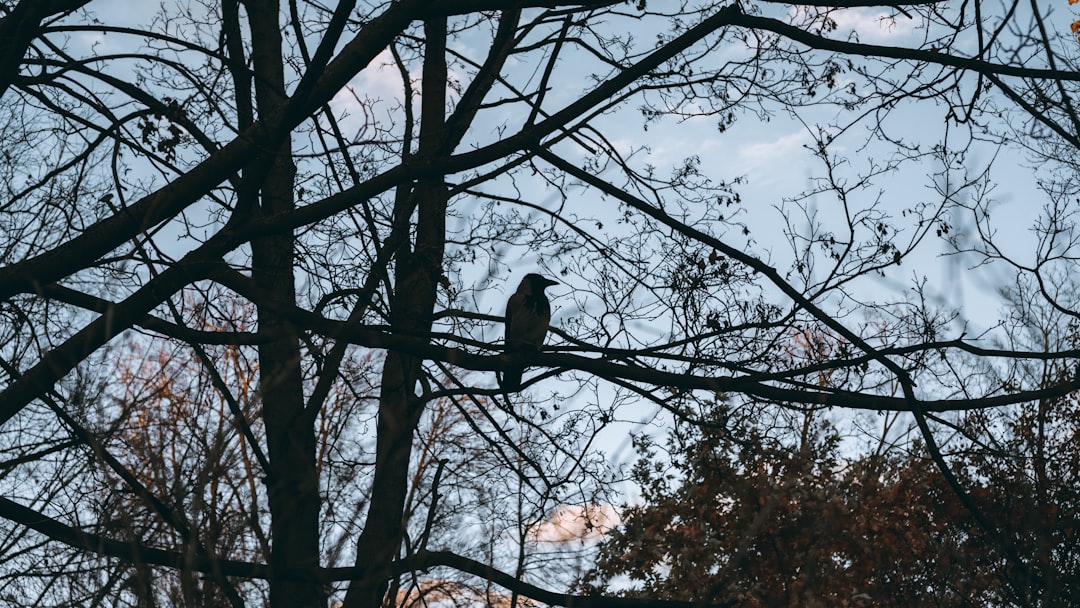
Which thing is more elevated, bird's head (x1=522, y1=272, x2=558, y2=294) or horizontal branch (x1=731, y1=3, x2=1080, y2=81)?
bird's head (x1=522, y1=272, x2=558, y2=294)

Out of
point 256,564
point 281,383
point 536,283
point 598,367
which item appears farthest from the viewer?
point 536,283

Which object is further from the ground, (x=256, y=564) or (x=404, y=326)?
(x=404, y=326)

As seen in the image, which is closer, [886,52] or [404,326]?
[886,52]

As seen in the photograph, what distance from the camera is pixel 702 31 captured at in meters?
4.77

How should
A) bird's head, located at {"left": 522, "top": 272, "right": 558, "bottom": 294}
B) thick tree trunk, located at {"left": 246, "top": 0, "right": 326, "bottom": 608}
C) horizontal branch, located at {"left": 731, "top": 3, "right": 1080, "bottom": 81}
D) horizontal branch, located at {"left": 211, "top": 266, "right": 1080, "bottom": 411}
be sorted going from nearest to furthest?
horizontal branch, located at {"left": 211, "top": 266, "right": 1080, "bottom": 411}
horizontal branch, located at {"left": 731, "top": 3, "right": 1080, "bottom": 81}
thick tree trunk, located at {"left": 246, "top": 0, "right": 326, "bottom": 608}
bird's head, located at {"left": 522, "top": 272, "right": 558, "bottom": 294}

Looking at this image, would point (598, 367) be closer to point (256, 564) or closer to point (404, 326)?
point (256, 564)

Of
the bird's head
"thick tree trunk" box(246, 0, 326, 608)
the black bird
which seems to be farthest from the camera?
the bird's head

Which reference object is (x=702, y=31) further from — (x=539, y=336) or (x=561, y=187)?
(x=539, y=336)

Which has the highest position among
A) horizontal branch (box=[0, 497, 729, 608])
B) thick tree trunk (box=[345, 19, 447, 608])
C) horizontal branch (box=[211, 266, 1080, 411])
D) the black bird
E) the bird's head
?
the bird's head

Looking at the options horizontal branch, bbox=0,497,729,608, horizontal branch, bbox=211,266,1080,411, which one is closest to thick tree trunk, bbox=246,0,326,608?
horizontal branch, bbox=0,497,729,608

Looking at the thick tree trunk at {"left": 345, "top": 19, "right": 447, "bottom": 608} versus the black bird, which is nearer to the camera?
the thick tree trunk at {"left": 345, "top": 19, "right": 447, "bottom": 608}

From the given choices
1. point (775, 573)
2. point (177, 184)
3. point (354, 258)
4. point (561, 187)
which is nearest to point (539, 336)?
point (561, 187)

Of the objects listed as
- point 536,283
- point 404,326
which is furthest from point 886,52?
point 536,283

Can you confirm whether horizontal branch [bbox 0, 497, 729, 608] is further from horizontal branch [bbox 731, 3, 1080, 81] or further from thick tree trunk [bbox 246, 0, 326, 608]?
horizontal branch [bbox 731, 3, 1080, 81]
